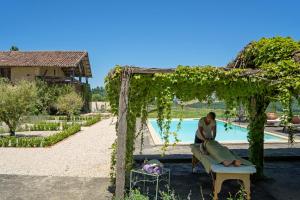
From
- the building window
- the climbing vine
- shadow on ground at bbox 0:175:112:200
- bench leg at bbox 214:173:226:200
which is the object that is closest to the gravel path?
shadow on ground at bbox 0:175:112:200

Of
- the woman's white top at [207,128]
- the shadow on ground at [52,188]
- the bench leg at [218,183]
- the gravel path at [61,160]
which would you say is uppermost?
the woman's white top at [207,128]

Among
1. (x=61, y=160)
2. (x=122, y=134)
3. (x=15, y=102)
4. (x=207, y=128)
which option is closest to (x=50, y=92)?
(x=15, y=102)

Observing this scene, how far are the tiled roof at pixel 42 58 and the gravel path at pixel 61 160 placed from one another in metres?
21.8

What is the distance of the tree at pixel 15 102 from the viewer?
18.1 metres

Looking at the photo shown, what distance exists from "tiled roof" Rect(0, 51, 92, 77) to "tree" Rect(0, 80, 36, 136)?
1960 centimetres

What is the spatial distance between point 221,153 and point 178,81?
2.24 metres

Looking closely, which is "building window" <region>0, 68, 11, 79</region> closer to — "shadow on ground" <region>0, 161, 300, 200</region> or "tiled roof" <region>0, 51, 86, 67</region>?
"tiled roof" <region>0, 51, 86, 67</region>

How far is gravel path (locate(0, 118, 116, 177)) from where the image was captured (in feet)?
36.7

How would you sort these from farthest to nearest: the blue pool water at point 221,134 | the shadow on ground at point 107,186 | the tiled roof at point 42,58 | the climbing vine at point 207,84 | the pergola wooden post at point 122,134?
the tiled roof at point 42,58 < the blue pool water at point 221,134 < the shadow on ground at point 107,186 < the pergola wooden post at point 122,134 < the climbing vine at point 207,84

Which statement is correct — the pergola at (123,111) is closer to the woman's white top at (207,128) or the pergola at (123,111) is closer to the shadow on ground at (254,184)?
the shadow on ground at (254,184)

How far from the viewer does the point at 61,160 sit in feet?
43.0

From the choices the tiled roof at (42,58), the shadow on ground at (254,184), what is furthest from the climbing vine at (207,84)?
the tiled roof at (42,58)

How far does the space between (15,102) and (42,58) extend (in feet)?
75.3

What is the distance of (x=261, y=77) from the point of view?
7.32 metres
